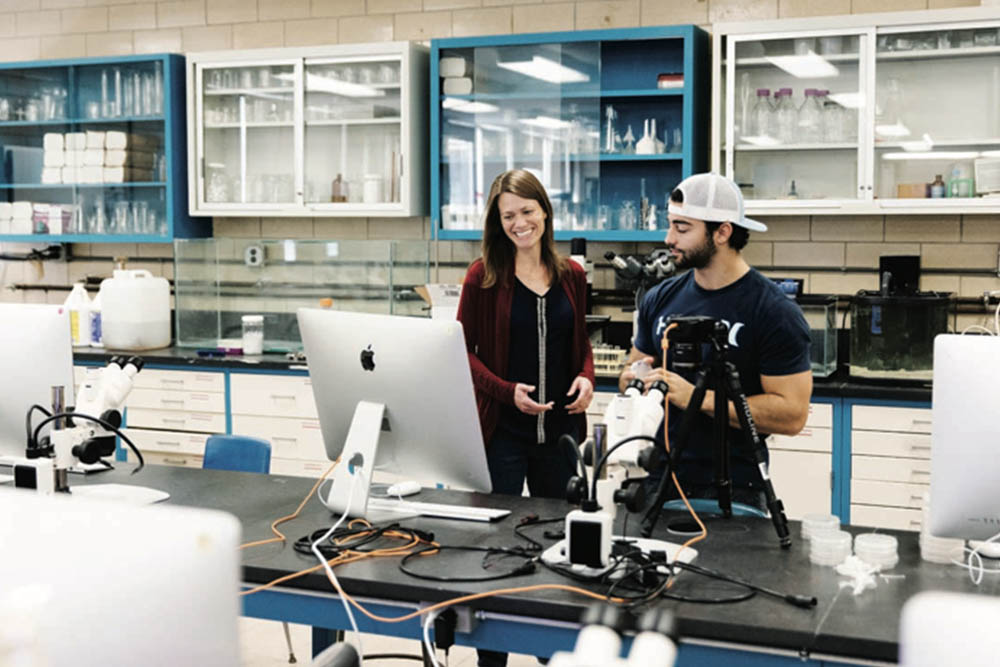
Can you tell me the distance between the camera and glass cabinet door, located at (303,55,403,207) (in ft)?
16.7

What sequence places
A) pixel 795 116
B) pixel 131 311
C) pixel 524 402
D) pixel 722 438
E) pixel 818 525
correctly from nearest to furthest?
pixel 818 525, pixel 722 438, pixel 524 402, pixel 795 116, pixel 131 311

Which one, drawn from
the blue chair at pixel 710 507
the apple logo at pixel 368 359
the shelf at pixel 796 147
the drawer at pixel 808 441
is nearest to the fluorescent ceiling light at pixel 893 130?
the shelf at pixel 796 147

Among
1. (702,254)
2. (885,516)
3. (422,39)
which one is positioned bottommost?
(885,516)

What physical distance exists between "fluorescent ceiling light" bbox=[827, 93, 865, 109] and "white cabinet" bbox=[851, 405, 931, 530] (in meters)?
1.26

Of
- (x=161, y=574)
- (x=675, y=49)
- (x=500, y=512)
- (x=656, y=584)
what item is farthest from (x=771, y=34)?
(x=161, y=574)

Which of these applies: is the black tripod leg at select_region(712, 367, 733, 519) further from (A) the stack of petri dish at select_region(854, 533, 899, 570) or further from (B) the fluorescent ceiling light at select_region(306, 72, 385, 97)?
(B) the fluorescent ceiling light at select_region(306, 72, 385, 97)

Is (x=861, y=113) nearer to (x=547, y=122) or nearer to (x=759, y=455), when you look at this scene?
(x=547, y=122)

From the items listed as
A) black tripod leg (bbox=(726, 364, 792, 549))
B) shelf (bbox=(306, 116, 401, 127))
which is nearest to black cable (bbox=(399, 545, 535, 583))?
black tripod leg (bbox=(726, 364, 792, 549))

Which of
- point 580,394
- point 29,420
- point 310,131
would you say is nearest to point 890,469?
point 580,394

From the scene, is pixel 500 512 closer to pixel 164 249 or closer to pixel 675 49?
pixel 675 49

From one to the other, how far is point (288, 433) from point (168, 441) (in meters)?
0.64

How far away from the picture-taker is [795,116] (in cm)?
→ 449

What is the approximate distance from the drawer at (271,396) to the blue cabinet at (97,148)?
101 centimetres

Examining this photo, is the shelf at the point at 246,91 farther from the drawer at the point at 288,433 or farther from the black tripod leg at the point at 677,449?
the black tripod leg at the point at 677,449
